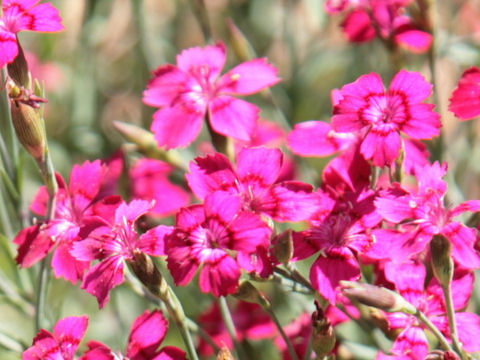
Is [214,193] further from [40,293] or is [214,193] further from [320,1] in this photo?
[320,1]

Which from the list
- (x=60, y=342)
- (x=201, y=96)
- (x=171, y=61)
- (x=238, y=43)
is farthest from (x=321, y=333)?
(x=171, y=61)

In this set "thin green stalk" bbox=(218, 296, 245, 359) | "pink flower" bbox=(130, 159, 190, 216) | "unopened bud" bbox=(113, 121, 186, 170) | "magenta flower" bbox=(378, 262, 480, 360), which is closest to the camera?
"magenta flower" bbox=(378, 262, 480, 360)

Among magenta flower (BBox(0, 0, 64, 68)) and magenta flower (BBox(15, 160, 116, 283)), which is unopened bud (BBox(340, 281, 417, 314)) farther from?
magenta flower (BBox(0, 0, 64, 68))

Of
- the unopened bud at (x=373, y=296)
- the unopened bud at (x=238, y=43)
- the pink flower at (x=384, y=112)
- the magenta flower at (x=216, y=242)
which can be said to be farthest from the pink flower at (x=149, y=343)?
the unopened bud at (x=238, y=43)

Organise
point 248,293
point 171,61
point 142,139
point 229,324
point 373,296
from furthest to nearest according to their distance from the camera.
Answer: point 171,61
point 142,139
point 229,324
point 248,293
point 373,296

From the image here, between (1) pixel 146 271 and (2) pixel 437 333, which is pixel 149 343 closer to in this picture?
(1) pixel 146 271

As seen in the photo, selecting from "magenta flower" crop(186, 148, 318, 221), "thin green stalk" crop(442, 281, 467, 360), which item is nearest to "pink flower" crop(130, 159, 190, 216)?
"magenta flower" crop(186, 148, 318, 221)
